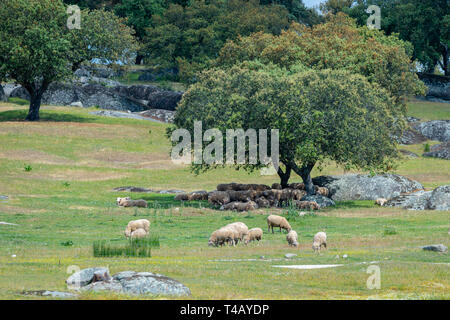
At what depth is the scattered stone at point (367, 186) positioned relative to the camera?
2026 inches

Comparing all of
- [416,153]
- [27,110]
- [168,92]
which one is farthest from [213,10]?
[416,153]

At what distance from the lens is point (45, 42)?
76.9 m

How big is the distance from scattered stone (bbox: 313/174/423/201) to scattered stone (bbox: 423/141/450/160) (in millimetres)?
22997

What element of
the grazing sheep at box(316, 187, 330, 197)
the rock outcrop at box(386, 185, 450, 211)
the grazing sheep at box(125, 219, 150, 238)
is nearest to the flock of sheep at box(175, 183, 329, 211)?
the grazing sheep at box(316, 187, 330, 197)

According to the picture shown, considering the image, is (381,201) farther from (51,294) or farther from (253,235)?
(51,294)

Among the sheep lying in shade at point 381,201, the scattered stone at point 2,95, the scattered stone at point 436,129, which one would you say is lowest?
the sheep lying in shade at point 381,201

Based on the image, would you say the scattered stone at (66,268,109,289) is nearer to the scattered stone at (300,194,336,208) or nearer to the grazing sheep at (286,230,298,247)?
the grazing sheep at (286,230,298,247)

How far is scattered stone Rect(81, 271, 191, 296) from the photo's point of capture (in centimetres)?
1662

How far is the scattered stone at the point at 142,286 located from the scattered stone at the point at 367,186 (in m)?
36.4

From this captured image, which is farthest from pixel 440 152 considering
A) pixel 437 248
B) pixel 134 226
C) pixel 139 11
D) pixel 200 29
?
pixel 139 11

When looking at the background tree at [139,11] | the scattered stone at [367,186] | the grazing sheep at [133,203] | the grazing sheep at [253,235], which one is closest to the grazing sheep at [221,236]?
the grazing sheep at [253,235]

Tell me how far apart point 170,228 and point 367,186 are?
2182cm

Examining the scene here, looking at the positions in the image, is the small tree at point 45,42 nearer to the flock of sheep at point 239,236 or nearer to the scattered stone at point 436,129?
the scattered stone at point 436,129

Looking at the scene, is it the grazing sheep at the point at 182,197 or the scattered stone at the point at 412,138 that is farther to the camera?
the scattered stone at the point at 412,138
